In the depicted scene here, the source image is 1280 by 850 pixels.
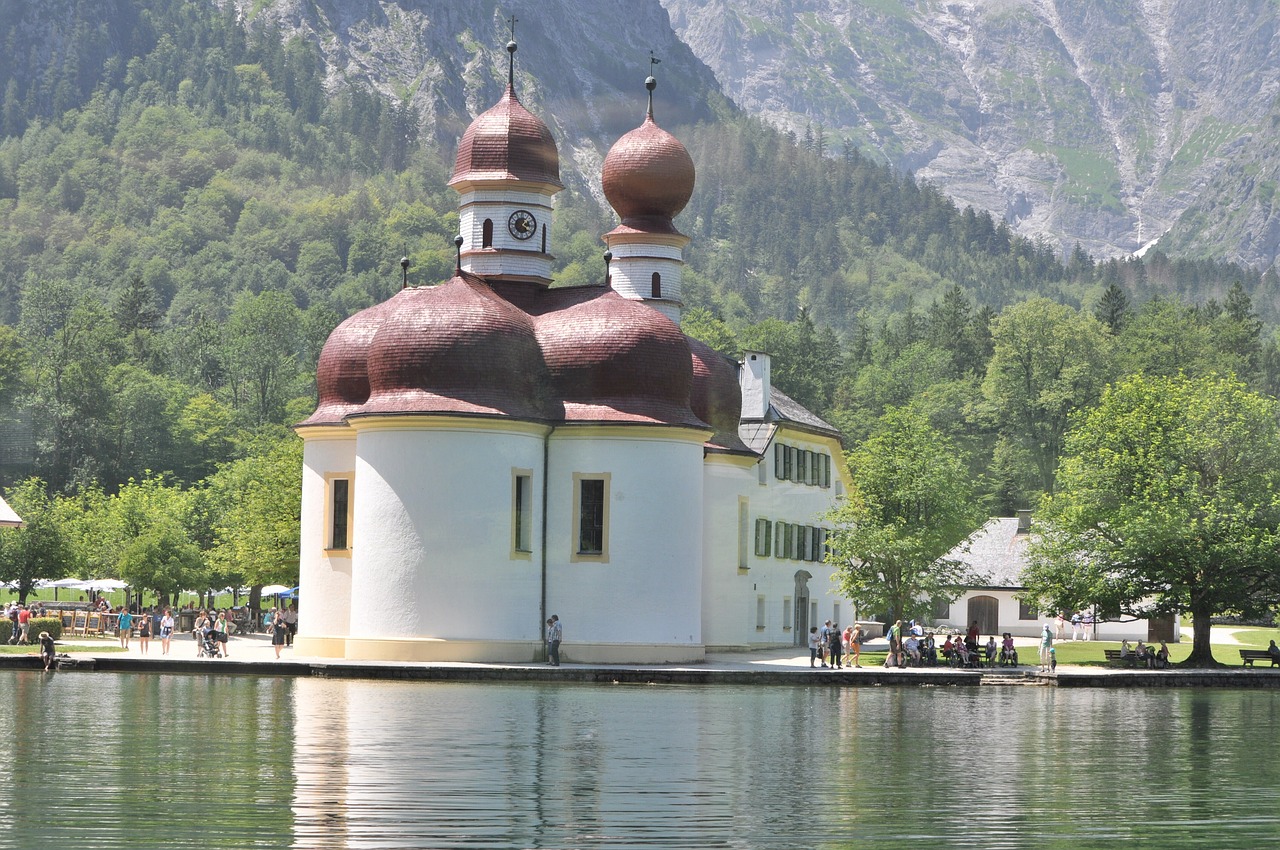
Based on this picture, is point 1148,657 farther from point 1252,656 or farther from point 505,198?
point 505,198

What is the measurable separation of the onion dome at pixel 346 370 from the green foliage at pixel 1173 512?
21737 millimetres

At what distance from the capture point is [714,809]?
70.0 feet

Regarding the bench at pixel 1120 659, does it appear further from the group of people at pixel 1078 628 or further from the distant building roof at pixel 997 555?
the distant building roof at pixel 997 555

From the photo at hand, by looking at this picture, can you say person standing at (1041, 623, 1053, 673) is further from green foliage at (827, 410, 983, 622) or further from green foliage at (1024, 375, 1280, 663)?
green foliage at (827, 410, 983, 622)

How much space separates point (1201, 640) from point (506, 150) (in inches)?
1048

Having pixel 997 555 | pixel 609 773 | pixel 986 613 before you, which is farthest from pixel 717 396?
pixel 609 773

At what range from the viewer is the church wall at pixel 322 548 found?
57.5m

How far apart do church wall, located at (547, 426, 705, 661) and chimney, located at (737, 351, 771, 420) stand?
1612cm

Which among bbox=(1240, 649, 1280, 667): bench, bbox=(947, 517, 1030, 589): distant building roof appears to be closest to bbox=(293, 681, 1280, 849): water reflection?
bbox=(1240, 649, 1280, 667): bench

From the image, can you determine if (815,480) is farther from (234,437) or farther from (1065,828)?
(234,437)

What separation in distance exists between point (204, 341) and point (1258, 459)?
13022cm

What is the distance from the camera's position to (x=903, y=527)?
6331cm

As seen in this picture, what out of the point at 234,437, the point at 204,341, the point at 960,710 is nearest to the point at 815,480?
the point at 960,710

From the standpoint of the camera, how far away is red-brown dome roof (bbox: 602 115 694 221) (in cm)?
6700
